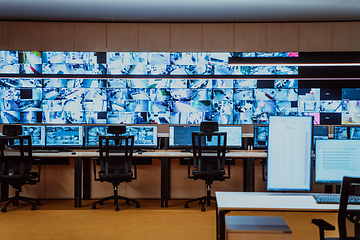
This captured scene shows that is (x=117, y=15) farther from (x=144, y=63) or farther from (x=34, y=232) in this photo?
(x=34, y=232)

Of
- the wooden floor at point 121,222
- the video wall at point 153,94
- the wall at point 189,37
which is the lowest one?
the wooden floor at point 121,222

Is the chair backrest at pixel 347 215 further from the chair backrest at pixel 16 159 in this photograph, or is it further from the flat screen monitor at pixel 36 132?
the flat screen monitor at pixel 36 132

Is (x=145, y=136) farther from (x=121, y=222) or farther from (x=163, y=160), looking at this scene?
(x=121, y=222)

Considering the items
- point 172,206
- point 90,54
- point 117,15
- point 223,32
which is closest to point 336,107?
point 223,32

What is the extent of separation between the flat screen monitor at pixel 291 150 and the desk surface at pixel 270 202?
0.12 meters

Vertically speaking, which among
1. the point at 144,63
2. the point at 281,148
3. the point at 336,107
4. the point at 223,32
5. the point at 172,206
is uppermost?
the point at 223,32

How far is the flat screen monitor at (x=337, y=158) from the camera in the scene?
235 cm

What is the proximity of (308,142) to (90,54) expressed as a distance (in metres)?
5.27

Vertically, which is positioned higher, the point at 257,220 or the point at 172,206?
the point at 257,220

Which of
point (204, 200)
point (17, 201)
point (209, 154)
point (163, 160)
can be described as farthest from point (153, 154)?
point (17, 201)

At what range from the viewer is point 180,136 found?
5.20m

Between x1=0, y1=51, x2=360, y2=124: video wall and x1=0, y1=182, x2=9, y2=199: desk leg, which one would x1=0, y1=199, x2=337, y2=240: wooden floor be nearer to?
x1=0, y1=182, x2=9, y2=199: desk leg

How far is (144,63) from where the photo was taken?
641 cm

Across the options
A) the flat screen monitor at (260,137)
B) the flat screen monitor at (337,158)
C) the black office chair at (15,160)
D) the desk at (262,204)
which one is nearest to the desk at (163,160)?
the flat screen monitor at (260,137)
